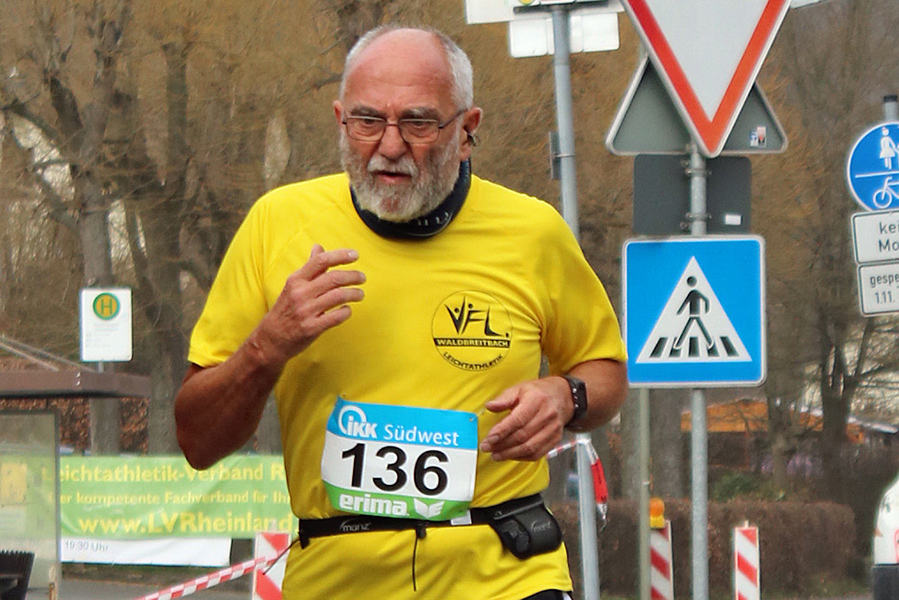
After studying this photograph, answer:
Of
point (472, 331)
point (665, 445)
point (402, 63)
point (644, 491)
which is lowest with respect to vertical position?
point (665, 445)

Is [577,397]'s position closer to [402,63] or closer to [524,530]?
[524,530]

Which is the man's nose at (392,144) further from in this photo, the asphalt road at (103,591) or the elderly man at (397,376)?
the asphalt road at (103,591)

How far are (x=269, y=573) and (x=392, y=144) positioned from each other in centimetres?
832

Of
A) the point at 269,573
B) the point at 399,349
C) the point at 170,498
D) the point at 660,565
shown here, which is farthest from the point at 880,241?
the point at 170,498

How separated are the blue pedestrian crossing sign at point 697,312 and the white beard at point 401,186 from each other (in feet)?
9.41

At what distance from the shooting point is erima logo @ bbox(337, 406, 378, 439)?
3338mm

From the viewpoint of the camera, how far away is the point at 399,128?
3297mm

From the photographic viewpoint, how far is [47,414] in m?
11.2

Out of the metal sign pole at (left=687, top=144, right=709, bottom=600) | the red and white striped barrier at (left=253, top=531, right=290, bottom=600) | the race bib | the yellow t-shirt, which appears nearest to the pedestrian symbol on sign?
the metal sign pole at (left=687, top=144, right=709, bottom=600)

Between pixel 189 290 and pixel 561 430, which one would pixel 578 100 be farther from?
pixel 561 430

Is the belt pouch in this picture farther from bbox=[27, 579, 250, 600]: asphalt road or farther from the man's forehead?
bbox=[27, 579, 250, 600]: asphalt road

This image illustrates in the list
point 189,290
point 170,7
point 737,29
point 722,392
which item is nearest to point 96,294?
point 170,7

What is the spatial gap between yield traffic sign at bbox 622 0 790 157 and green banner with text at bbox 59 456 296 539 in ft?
42.6

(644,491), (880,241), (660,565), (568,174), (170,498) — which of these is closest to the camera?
(568,174)
